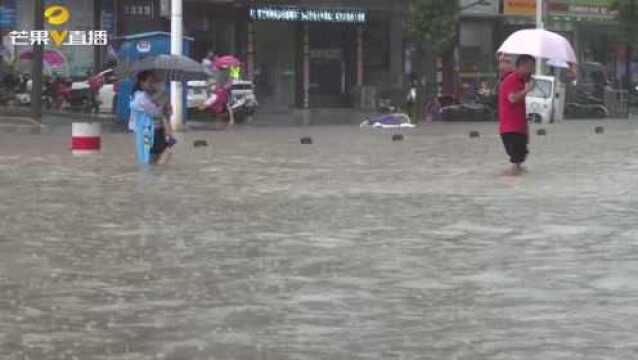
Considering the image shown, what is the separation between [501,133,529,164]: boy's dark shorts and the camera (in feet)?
52.1

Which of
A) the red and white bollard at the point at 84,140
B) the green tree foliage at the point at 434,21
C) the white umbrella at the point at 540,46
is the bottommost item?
the red and white bollard at the point at 84,140

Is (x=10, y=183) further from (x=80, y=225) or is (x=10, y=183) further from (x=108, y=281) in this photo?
(x=108, y=281)

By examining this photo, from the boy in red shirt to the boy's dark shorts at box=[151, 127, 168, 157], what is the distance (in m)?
5.14

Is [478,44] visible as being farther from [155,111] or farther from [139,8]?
[155,111]

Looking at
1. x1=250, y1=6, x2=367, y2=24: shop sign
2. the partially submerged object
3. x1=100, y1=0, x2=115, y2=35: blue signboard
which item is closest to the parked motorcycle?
the partially submerged object

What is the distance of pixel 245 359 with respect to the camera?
19.0ft

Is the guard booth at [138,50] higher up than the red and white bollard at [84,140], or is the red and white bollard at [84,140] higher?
the guard booth at [138,50]

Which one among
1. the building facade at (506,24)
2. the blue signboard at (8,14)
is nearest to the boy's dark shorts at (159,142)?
the blue signboard at (8,14)

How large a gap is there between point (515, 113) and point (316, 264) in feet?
26.5

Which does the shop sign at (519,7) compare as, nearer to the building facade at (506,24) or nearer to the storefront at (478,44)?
the building facade at (506,24)

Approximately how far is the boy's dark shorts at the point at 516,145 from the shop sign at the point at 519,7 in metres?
32.8

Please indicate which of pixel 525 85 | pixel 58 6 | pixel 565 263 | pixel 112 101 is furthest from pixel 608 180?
pixel 58 6

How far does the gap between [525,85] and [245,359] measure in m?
11.0

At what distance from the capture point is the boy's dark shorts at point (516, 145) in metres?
15.9
